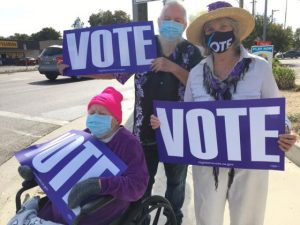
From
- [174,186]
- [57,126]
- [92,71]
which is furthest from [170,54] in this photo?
[57,126]

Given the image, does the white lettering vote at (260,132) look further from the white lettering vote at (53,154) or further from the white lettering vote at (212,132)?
the white lettering vote at (53,154)

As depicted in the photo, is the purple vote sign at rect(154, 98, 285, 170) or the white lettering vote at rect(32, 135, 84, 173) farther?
the white lettering vote at rect(32, 135, 84, 173)

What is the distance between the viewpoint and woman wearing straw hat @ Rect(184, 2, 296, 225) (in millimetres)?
2197

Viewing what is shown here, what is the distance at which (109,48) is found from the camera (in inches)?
112

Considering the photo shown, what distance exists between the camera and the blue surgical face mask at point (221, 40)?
222 cm

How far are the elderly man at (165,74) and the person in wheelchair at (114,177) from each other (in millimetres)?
323

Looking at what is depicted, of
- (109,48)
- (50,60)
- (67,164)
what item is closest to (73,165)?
(67,164)

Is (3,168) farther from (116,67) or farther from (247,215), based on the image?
(247,215)

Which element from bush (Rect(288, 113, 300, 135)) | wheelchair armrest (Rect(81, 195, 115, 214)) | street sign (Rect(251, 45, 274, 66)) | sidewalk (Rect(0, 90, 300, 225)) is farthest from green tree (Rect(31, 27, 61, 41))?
wheelchair armrest (Rect(81, 195, 115, 214))

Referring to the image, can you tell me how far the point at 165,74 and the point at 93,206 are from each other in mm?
1005

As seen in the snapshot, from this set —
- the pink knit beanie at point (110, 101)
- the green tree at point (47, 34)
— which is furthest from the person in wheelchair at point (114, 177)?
the green tree at point (47, 34)

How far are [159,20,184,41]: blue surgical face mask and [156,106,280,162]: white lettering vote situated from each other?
0.49 m

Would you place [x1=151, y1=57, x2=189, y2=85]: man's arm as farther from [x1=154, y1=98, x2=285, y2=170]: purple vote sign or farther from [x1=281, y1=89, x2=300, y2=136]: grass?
[x1=281, y1=89, x2=300, y2=136]: grass

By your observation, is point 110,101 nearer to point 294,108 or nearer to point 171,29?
point 171,29
